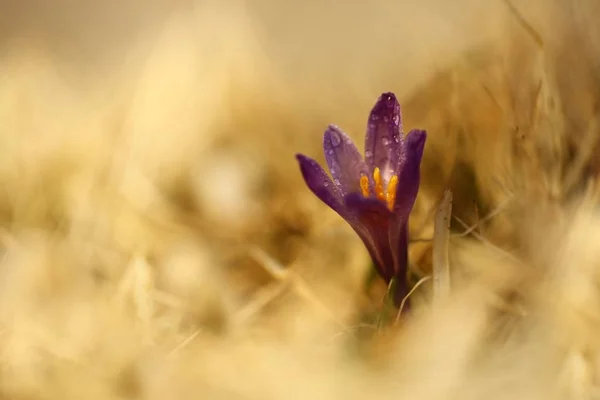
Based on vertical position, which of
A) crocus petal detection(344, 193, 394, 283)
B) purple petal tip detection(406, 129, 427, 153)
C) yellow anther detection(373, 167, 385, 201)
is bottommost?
crocus petal detection(344, 193, 394, 283)

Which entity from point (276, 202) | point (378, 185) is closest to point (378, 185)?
point (378, 185)

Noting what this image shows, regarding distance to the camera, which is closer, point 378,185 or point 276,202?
point 378,185

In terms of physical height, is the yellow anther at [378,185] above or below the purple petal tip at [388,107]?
below

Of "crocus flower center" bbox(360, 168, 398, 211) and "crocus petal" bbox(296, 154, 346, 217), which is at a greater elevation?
"crocus petal" bbox(296, 154, 346, 217)

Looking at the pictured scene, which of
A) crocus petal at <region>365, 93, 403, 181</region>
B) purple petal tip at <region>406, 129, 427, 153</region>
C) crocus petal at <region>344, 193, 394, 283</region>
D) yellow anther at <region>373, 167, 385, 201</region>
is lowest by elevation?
crocus petal at <region>344, 193, 394, 283</region>

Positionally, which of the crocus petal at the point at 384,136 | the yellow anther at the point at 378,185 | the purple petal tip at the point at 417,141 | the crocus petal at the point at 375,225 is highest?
the crocus petal at the point at 384,136

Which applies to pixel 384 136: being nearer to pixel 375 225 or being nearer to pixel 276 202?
pixel 375 225
